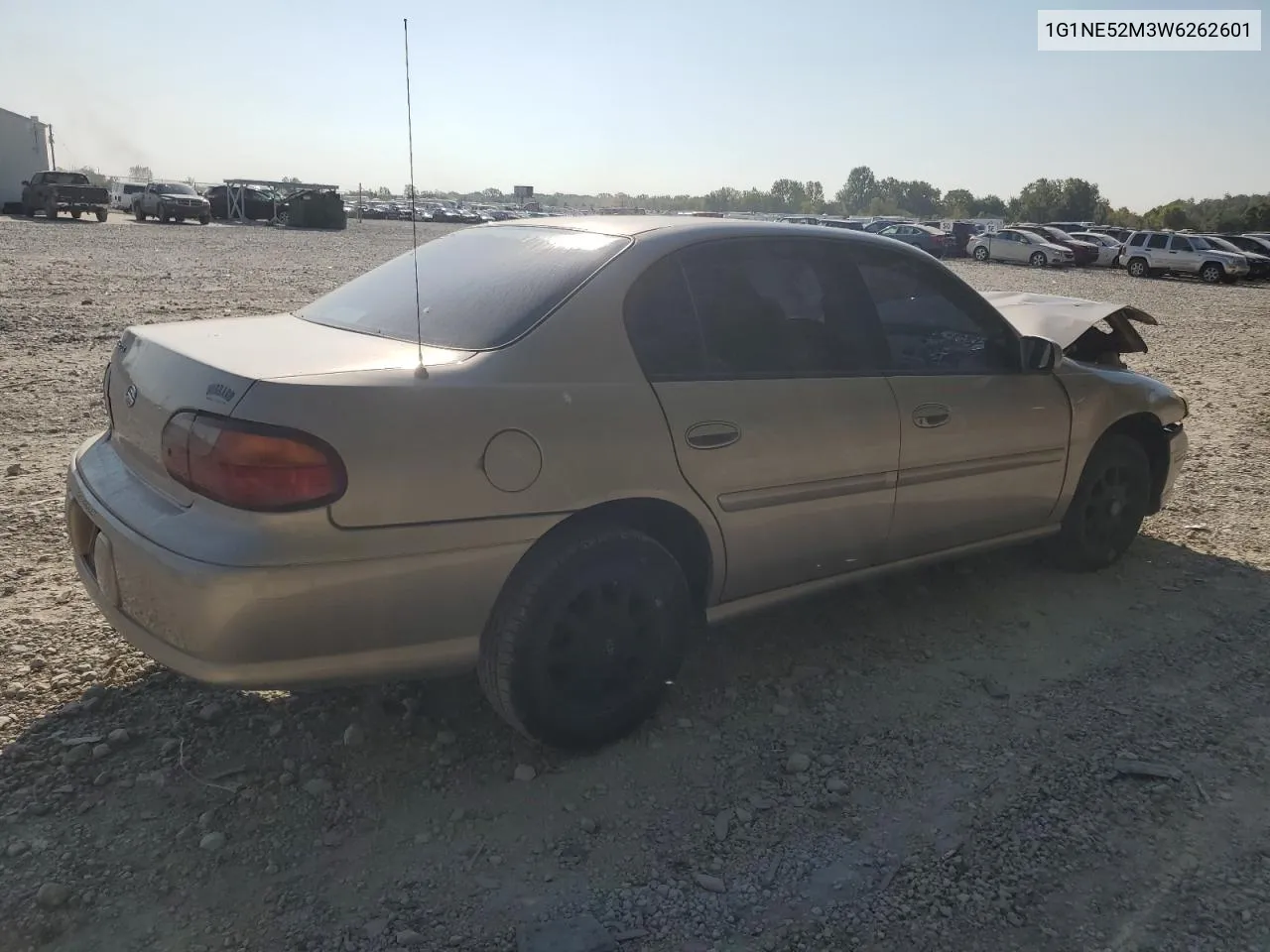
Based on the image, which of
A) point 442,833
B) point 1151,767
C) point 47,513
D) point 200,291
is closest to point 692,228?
point 442,833

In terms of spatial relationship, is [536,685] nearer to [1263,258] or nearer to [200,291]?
[200,291]

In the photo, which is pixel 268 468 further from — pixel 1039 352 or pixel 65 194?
pixel 65 194

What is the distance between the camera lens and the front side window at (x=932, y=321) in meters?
3.67

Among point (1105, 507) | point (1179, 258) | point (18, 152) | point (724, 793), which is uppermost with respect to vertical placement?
point (18, 152)

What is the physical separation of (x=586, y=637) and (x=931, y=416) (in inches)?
65.1

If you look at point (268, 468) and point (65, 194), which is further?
point (65, 194)

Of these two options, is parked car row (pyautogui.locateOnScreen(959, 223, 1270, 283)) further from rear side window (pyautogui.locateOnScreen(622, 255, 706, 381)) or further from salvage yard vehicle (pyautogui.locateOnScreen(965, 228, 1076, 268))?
rear side window (pyautogui.locateOnScreen(622, 255, 706, 381))

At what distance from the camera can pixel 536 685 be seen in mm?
2787

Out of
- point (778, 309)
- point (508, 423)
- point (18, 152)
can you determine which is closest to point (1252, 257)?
point (778, 309)

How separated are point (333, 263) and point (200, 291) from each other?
7.61 meters

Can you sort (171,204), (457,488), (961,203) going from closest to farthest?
(457,488) < (171,204) < (961,203)

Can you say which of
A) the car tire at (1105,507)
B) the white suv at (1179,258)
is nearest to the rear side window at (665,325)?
the car tire at (1105,507)

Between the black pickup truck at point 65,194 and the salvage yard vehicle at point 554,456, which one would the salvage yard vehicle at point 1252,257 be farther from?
the black pickup truck at point 65,194

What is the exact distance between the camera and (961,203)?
101 meters
